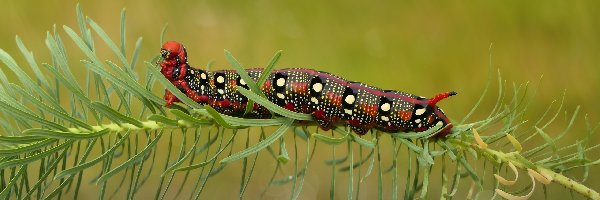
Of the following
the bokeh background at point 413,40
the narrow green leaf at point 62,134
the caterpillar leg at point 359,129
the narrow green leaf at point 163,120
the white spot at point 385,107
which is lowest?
the narrow green leaf at point 62,134

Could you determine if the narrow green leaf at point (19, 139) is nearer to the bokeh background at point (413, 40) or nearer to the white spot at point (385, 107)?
the white spot at point (385, 107)

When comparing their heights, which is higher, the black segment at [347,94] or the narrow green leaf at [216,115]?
the black segment at [347,94]

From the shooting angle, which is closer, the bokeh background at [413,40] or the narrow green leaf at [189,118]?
the narrow green leaf at [189,118]

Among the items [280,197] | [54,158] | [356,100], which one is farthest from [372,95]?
[280,197]

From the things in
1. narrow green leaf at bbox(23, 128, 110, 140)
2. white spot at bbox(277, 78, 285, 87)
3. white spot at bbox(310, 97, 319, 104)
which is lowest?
narrow green leaf at bbox(23, 128, 110, 140)

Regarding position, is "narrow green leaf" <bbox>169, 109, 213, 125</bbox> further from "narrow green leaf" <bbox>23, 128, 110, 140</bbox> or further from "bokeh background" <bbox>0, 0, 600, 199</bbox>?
"bokeh background" <bbox>0, 0, 600, 199</bbox>

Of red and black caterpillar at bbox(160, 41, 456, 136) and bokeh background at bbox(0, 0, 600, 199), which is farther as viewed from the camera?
bokeh background at bbox(0, 0, 600, 199)

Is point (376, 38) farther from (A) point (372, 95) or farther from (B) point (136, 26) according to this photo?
(A) point (372, 95)

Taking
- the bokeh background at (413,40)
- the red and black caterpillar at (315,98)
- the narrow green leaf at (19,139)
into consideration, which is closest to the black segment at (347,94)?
the red and black caterpillar at (315,98)

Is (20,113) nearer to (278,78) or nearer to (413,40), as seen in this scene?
(278,78)

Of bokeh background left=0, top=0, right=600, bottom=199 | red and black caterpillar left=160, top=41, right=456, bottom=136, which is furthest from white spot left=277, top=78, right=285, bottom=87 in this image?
bokeh background left=0, top=0, right=600, bottom=199
